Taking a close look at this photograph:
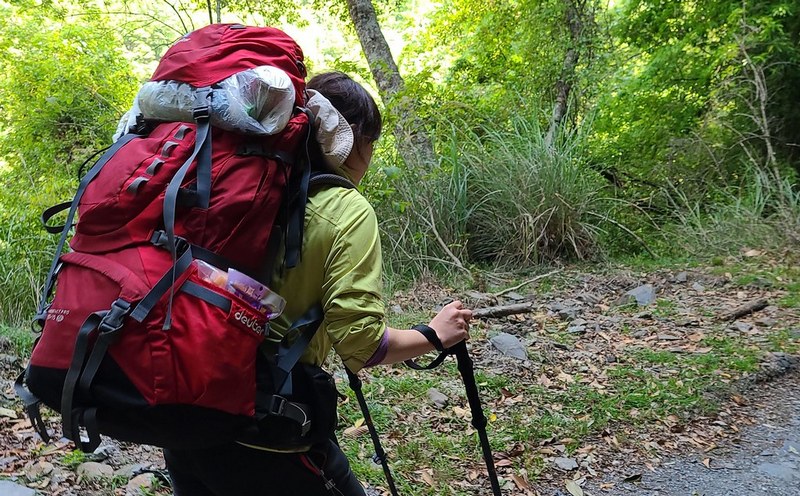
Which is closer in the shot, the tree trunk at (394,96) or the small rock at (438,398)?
the small rock at (438,398)

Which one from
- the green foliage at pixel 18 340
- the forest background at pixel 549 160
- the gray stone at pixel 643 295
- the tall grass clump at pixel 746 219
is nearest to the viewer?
the forest background at pixel 549 160

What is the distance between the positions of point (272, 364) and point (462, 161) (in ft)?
18.1

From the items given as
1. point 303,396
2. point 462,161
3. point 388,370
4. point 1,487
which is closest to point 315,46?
point 462,161

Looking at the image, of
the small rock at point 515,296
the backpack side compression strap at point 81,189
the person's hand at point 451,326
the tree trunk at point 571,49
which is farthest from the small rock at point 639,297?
the backpack side compression strap at point 81,189

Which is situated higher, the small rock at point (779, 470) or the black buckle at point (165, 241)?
the black buckle at point (165, 241)

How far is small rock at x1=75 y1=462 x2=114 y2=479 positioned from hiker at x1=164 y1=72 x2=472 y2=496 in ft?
4.89

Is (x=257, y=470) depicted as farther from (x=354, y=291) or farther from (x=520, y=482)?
(x=520, y=482)

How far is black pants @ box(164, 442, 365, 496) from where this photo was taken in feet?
4.44

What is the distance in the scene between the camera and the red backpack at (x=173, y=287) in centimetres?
110

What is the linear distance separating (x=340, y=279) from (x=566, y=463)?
7.20 feet

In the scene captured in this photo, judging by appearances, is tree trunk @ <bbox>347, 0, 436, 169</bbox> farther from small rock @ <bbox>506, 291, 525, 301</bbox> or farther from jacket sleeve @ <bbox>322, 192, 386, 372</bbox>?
A: jacket sleeve @ <bbox>322, 192, 386, 372</bbox>

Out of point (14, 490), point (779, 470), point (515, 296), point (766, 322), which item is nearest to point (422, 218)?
point (515, 296)

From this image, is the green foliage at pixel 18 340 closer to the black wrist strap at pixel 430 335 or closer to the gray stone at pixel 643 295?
the black wrist strap at pixel 430 335

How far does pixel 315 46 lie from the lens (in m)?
14.5
